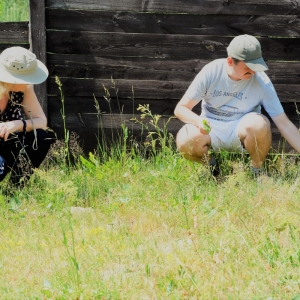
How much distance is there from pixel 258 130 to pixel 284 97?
117 cm

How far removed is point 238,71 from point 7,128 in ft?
5.44

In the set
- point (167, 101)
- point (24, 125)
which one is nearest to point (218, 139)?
point (167, 101)

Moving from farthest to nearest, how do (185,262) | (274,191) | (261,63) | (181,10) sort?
(181,10), (261,63), (274,191), (185,262)

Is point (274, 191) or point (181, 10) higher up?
point (181, 10)

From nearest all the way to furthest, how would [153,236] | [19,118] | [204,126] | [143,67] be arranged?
[153,236] < [204,126] < [19,118] < [143,67]

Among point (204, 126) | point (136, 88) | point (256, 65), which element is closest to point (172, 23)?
point (136, 88)

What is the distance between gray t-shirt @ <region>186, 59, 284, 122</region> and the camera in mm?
4875

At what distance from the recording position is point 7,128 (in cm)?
461

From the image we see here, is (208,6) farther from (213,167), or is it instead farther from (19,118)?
(19,118)

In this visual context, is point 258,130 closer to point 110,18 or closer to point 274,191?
point 274,191

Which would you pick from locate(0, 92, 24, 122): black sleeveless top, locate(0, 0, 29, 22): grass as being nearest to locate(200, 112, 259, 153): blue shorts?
locate(0, 92, 24, 122): black sleeveless top

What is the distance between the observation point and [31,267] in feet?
11.3

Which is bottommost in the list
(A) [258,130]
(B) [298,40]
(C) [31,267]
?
(C) [31,267]

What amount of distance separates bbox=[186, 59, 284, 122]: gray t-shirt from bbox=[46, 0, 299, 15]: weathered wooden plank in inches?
37.3
